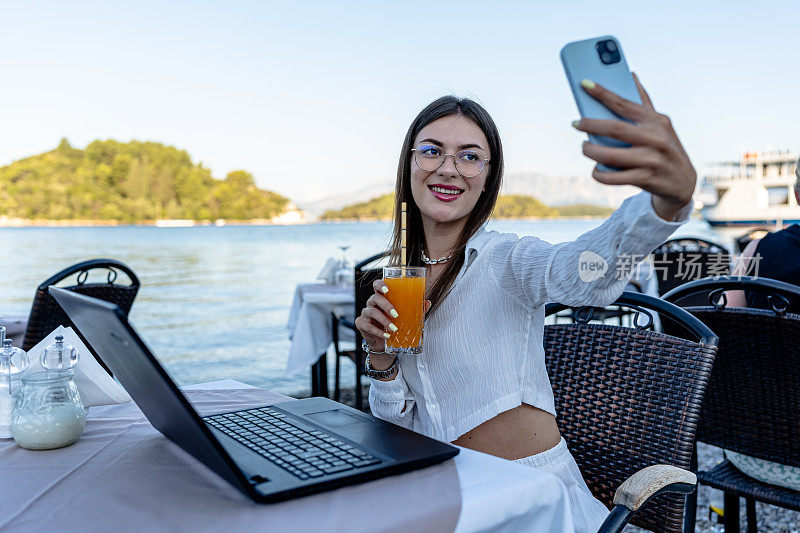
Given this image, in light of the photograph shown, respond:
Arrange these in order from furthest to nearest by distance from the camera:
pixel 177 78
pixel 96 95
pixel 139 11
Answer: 1. pixel 96 95
2. pixel 177 78
3. pixel 139 11

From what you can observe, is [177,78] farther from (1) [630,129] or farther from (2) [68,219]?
(1) [630,129]

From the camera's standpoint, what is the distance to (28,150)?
164ft

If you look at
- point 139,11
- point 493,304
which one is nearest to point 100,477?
point 493,304

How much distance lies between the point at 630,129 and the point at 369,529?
1.65 ft

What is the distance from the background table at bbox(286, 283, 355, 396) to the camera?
4.15 meters

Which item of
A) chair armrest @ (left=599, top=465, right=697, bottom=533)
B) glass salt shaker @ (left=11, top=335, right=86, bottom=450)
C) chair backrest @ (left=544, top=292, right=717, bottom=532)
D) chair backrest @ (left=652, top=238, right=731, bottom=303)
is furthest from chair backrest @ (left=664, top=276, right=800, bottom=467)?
chair backrest @ (left=652, top=238, right=731, bottom=303)

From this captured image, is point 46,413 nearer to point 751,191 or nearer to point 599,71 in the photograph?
point 599,71

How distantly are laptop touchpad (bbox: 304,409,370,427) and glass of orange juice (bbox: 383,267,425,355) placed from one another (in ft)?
0.69

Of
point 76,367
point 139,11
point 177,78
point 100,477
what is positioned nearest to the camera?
point 100,477

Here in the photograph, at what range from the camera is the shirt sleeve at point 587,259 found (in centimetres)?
88

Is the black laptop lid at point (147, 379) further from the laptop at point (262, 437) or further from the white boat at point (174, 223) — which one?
the white boat at point (174, 223)

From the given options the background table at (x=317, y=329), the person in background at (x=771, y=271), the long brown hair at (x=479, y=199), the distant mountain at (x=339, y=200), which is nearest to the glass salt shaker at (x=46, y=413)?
the long brown hair at (x=479, y=199)

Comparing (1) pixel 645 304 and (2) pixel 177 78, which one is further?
(2) pixel 177 78

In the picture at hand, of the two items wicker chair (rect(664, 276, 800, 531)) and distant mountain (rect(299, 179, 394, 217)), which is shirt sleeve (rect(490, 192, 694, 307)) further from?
distant mountain (rect(299, 179, 394, 217))
